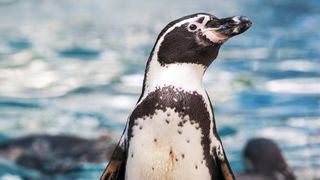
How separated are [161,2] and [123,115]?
1810mm

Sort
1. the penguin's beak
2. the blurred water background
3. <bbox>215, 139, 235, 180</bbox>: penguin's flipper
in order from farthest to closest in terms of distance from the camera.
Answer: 1. the blurred water background
2. <bbox>215, 139, 235, 180</bbox>: penguin's flipper
3. the penguin's beak

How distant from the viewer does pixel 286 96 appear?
6582mm

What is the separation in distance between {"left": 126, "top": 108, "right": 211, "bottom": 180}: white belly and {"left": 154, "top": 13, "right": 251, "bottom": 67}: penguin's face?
14 centimetres

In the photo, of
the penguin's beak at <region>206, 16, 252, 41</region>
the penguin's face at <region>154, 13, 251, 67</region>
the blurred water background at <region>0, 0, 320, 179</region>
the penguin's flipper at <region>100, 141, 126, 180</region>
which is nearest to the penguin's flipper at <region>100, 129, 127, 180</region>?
the penguin's flipper at <region>100, 141, 126, 180</region>

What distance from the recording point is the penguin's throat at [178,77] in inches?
89.5

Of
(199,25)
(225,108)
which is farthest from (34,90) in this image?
(199,25)

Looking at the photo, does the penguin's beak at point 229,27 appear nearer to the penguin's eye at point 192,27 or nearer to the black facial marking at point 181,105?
the penguin's eye at point 192,27

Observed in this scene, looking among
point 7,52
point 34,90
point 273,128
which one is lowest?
point 273,128

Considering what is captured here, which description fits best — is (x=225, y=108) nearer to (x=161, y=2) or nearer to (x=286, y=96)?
(x=286, y=96)

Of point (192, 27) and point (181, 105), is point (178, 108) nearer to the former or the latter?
point (181, 105)

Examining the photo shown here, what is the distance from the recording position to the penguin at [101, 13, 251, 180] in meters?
2.25

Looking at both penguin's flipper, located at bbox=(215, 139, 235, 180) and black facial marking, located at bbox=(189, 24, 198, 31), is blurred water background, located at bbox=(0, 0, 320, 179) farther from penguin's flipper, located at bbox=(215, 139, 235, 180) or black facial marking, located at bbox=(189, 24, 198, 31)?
black facial marking, located at bbox=(189, 24, 198, 31)

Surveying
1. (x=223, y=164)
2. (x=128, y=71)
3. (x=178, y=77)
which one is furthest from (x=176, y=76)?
(x=128, y=71)

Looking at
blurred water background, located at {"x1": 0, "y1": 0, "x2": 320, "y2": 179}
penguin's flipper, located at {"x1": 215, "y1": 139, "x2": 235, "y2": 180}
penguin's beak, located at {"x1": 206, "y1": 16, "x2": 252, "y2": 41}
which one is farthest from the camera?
blurred water background, located at {"x1": 0, "y1": 0, "x2": 320, "y2": 179}
